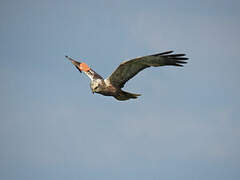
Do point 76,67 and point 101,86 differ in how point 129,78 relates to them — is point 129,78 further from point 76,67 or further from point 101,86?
point 76,67

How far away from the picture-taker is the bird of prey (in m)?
19.1

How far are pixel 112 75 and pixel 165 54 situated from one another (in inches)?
70.3

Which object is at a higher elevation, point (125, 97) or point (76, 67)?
point (76, 67)

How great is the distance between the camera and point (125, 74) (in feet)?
64.1

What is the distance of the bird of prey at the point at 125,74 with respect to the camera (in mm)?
19109

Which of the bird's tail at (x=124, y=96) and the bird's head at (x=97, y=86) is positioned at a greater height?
→ the bird's head at (x=97, y=86)

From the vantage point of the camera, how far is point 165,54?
62.5 feet

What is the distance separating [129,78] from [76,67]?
268cm

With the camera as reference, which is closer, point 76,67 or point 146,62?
point 146,62

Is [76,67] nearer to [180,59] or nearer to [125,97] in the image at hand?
[125,97]

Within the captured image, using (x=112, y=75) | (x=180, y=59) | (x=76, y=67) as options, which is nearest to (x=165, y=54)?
(x=180, y=59)

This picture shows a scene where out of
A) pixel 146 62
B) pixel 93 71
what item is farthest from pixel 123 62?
pixel 93 71

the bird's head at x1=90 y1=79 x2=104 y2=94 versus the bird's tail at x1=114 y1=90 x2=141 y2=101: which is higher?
the bird's head at x1=90 y1=79 x2=104 y2=94

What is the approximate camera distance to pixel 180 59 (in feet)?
62.8
